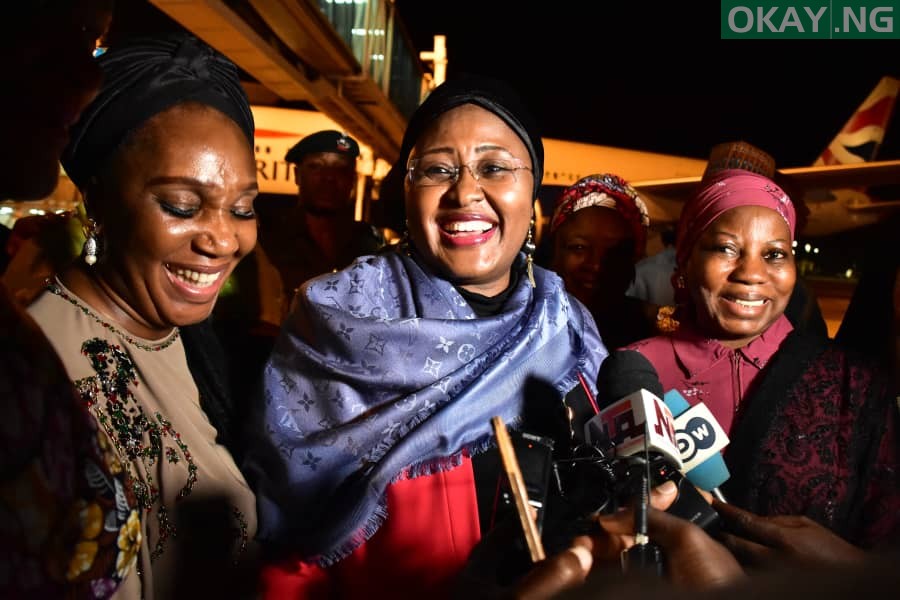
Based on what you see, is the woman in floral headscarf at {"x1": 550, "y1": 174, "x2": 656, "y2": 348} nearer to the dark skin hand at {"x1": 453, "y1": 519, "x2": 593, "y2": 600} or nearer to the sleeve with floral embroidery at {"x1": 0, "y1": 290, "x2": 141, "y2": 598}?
the dark skin hand at {"x1": 453, "y1": 519, "x2": 593, "y2": 600}

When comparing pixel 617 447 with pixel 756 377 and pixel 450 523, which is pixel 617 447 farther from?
pixel 756 377

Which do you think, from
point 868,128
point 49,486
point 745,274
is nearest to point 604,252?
point 745,274

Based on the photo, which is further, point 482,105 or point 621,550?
point 482,105

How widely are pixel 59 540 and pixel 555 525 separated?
3.05 ft

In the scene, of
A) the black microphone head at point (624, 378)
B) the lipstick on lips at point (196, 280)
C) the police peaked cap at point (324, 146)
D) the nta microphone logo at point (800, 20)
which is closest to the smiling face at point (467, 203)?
the black microphone head at point (624, 378)

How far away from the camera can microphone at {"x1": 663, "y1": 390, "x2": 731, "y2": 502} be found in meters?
1.44

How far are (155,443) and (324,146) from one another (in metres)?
3.13

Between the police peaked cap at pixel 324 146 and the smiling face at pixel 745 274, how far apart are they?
2.81m

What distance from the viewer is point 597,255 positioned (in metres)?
3.30

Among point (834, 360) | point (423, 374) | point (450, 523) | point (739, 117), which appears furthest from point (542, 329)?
point (739, 117)

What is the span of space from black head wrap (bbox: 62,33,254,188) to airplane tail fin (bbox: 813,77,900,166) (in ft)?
65.0

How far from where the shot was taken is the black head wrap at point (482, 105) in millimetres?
1976

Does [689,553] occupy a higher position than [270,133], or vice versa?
[270,133]

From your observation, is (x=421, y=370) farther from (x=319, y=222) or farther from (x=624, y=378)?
(x=319, y=222)
